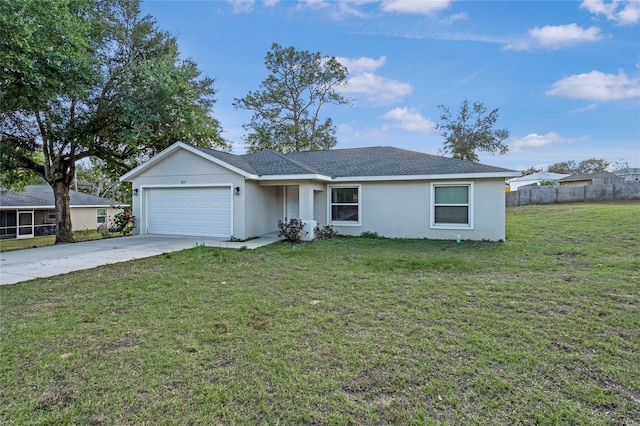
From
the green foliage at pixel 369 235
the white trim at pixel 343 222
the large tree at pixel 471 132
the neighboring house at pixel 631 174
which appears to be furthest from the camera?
the neighboring house at pixel 631 174

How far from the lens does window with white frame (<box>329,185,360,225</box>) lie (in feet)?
41.9

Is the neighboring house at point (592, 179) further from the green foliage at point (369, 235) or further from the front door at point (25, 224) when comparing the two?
the front door at point (25, 224)

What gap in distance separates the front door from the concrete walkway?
20.4m

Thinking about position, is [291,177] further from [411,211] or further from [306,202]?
[411,211]

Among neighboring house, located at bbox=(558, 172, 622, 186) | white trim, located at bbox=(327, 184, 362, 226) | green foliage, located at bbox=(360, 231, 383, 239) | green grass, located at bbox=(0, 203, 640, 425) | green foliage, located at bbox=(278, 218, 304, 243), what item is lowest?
green grass, located at bbox=(0, 203, 640, 425)

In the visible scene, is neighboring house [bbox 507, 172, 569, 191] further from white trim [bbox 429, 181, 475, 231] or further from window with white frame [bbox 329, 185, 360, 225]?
window with white frame [bbox 329, 185, 360, 225]

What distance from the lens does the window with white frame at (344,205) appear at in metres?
12.8

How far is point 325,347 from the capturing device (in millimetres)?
3363

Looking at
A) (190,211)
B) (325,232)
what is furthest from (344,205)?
(190,211)

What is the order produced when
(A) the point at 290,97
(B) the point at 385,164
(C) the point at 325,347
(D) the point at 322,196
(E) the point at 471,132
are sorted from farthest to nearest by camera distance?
(E) the point at 471,132 → (A) the point at 290,97 → (B) the point at 385,164 → (D) the point at 322,196 → (C) the point at 325,347

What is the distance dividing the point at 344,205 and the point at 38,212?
1071 inches

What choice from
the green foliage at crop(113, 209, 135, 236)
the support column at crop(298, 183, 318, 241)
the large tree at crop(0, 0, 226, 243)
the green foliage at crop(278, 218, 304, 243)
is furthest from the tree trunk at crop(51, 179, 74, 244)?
the support column at crop(298, 183, 318, 241)

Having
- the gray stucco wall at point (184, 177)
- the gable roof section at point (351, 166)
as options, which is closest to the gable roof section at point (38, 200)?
the gray stucco wall at point (184, 177)

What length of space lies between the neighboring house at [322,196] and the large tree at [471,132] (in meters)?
17.7
